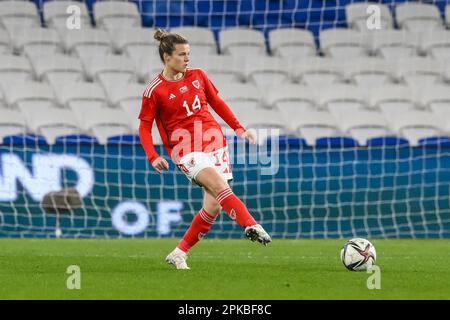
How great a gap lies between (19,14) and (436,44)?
6489 millimetres

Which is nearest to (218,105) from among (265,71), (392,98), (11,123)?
(11,123)

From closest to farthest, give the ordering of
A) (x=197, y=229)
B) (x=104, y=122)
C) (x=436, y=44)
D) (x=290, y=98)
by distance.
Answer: (x=197, y=229), (x=104, y=122), (x=290, y=98), (x=436, y=44)

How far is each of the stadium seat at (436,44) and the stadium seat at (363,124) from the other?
2487mm

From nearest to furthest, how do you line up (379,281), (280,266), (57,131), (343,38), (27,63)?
(379,281)
(280,266)
(57,131)
(27,63)
(343,38)

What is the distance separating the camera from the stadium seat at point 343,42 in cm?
1597

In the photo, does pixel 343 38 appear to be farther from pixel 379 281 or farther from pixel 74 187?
pixel 379 281

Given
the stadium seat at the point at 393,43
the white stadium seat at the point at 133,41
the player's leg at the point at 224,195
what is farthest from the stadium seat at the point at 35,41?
the player's leg at the point at 224,195

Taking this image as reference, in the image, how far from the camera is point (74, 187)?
1199cm

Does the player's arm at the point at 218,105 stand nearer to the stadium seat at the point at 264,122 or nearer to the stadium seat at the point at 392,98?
the stadium seat at the point at 264,122

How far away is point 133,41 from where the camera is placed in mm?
15633

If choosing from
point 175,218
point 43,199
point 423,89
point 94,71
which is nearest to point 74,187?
point 43,199

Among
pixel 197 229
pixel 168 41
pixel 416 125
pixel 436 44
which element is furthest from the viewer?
pixel 436 44

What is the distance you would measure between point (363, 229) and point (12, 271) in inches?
238

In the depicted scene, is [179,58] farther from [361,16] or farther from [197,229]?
[361,16]
